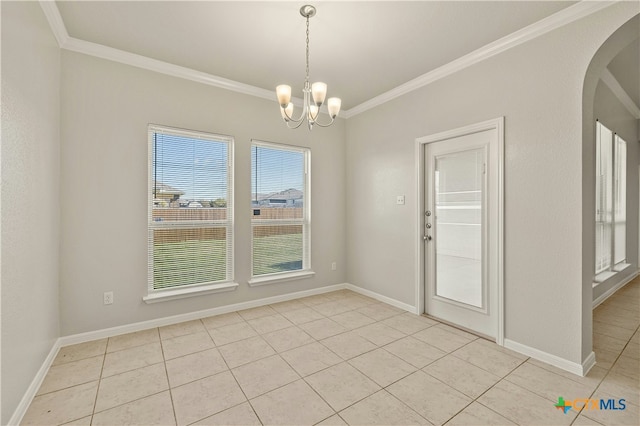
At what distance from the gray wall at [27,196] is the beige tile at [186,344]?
2.87ft

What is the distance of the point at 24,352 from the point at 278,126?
3294 millimetres

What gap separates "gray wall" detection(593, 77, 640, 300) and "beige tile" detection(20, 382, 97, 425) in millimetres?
5575

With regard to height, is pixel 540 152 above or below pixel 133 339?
above

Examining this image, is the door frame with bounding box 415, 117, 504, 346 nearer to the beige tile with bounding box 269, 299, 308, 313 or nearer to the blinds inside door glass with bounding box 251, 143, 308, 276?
the beige tile with bounding box 269, 299, 308, 313

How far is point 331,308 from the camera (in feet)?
12.3

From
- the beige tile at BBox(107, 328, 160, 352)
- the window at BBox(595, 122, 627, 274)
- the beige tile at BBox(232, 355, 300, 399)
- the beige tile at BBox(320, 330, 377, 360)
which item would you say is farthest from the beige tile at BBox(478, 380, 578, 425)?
the window at BBox(595, 122, 627, 274)

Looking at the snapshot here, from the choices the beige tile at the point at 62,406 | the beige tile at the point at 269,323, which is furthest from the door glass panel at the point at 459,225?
the beige tile at the point at 62,406

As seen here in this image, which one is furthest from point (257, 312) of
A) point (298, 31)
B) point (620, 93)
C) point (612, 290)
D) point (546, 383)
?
point (620, 93)

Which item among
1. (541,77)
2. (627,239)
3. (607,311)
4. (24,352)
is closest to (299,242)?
(24,352)

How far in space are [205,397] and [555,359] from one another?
2795 millimetres

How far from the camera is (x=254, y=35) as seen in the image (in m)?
2.61

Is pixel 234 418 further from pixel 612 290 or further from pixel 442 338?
pixel 612 290

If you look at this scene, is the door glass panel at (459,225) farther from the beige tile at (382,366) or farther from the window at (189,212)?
the window at (189,212)

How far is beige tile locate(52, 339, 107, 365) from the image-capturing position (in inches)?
97.0
